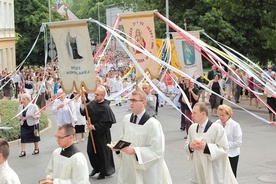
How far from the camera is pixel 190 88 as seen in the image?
645 inches

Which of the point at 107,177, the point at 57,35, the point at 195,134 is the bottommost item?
the point at 107,177

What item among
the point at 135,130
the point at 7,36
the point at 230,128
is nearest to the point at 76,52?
the point at 135,130

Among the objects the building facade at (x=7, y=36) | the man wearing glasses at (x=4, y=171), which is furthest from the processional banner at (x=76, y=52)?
the building facade at (x=7, y=36)

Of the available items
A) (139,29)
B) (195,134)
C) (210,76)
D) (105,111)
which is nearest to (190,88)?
(139,29)

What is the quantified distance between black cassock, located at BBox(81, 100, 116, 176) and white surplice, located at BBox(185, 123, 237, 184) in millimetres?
3248

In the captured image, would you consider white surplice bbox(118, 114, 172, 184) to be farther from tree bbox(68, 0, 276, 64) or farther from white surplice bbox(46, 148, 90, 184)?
tree bbox(68, 0, 276, 64)

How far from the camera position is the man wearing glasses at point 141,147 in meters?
7.81

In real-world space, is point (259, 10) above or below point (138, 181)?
above

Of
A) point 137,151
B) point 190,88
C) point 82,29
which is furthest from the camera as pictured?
point 190,88

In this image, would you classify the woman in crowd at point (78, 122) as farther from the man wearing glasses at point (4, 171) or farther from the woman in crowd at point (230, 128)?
the man wearing glasses at point (4, 171)

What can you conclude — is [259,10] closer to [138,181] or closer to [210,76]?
[210,76]

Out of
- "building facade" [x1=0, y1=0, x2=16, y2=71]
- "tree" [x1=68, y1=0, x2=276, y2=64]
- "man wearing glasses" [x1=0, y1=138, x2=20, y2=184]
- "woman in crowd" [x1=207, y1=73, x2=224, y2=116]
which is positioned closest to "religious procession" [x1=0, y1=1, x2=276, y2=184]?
"man wearing glasses" [x1=0, y1=138, x2=20, y2=184]

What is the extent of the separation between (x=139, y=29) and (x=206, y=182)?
5.04 metres

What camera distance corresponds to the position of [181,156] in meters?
13.9
